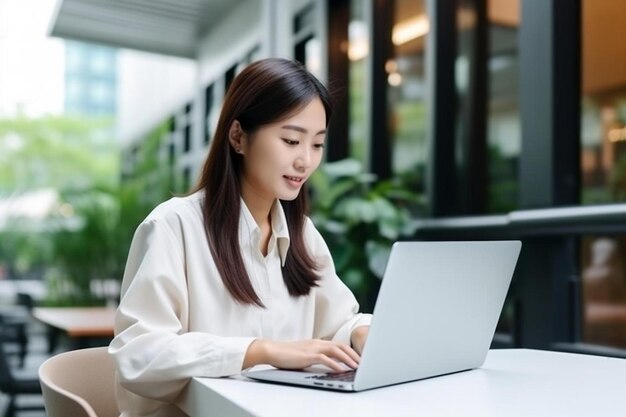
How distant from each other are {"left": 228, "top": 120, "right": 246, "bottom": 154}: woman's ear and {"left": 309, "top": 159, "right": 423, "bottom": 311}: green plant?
299cm

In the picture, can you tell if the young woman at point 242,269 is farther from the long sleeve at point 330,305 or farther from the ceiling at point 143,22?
the ceiling at point 143,22

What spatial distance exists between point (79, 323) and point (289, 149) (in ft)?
10.7

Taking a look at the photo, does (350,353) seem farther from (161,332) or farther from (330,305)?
(330,305)

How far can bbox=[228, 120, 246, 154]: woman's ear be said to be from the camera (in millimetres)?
1711

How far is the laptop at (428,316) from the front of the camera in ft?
4.12

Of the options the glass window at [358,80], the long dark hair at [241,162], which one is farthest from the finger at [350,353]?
the glass window at [358,80]

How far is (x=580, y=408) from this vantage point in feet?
4.04

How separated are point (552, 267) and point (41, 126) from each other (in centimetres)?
885

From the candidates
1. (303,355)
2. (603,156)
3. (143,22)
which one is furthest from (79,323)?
(143,22)

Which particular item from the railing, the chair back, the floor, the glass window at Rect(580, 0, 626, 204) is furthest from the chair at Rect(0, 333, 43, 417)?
the glass window at Rect(580, 0, 626, 204)

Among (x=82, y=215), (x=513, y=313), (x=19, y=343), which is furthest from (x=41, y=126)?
(x=513, y=313)

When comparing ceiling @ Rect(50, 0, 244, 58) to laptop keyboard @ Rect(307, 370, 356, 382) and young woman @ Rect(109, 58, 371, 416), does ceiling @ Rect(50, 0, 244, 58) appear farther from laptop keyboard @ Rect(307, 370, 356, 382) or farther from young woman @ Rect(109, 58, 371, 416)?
laptop keyboard @ Rect(307, 370, 356, 382)

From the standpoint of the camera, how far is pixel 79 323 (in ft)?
15.0

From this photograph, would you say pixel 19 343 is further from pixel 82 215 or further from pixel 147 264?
pixel 147 264
